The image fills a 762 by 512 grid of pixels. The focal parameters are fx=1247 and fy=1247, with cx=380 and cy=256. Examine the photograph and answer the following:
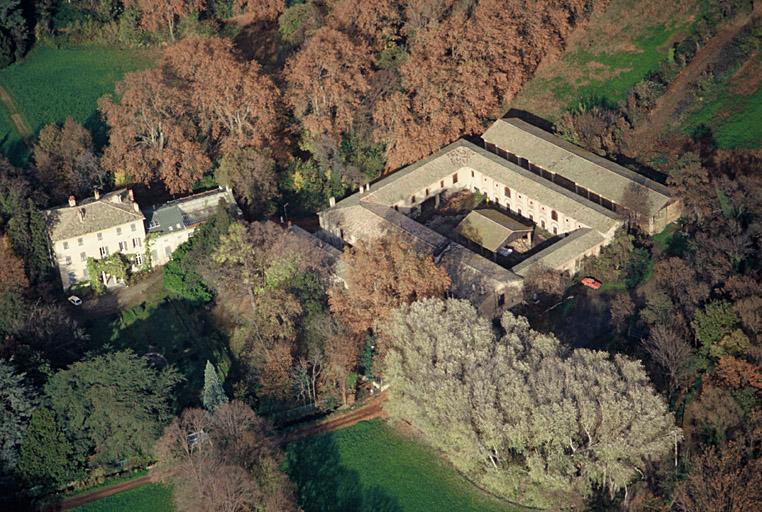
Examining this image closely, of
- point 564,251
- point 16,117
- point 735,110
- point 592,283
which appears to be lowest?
point 592,283

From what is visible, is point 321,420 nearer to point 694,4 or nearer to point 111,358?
point 111,358

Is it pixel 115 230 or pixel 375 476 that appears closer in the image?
pixel 375 476

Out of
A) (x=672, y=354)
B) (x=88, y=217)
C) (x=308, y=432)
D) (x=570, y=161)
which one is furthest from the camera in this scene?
(x=570, y=161)

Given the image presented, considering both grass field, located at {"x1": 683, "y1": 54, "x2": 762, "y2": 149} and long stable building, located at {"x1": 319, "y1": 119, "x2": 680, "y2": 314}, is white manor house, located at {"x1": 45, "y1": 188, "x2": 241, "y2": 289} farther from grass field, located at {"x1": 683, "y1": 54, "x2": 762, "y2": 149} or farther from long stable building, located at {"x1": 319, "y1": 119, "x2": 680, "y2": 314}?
grass field, located at {"x1": 683, "y1": 54, "x2": 762, "y2": 149}

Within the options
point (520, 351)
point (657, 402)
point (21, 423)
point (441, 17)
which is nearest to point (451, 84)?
point (441, 17)

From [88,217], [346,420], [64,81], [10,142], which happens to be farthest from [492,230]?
[64,81]

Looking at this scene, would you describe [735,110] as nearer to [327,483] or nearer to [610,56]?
[610,56]

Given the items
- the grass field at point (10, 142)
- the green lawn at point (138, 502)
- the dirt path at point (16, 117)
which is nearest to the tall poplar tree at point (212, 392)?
the green lawn at point (138, 502)

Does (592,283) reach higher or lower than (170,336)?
higher
